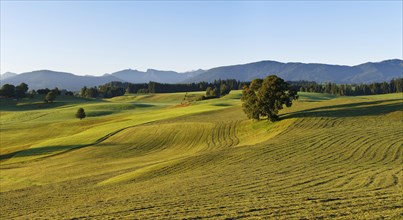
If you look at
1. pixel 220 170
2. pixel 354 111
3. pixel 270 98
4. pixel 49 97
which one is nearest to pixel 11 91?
pixel 49 97

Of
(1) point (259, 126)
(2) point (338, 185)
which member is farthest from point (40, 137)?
(2) point (338, 185)

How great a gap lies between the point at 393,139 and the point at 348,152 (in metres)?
8.16

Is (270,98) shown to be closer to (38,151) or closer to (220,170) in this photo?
(220,170)

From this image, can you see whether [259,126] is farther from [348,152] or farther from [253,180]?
[253,180]

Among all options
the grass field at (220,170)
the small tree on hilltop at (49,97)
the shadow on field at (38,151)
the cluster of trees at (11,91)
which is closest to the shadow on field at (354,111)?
the grass field at (220,170)

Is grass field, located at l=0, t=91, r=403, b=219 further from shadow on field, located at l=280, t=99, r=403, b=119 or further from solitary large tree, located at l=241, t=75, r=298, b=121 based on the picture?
solitary large tree, located at l=241, t=75, r=298, b=121

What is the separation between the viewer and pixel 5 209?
24.8 m

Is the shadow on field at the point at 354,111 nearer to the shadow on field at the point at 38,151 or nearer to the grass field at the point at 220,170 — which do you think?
the grass field at the point at 220,170

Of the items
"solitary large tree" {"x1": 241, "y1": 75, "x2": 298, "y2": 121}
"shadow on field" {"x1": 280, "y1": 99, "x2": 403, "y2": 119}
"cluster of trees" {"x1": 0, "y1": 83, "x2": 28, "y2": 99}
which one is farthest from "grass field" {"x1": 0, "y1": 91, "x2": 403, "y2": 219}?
"cluster of trees" {"x1": 0, "y1": 83, "x2": 28, "y2": 99}

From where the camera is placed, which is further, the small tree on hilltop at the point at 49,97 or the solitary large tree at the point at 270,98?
the small tree on hilltop at the point at 49,97

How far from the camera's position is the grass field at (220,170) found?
738 inches

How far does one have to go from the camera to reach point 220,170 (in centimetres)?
3081

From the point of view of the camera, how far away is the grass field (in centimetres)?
1875

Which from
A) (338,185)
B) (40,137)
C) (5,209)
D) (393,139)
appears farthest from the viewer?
(40,137)
